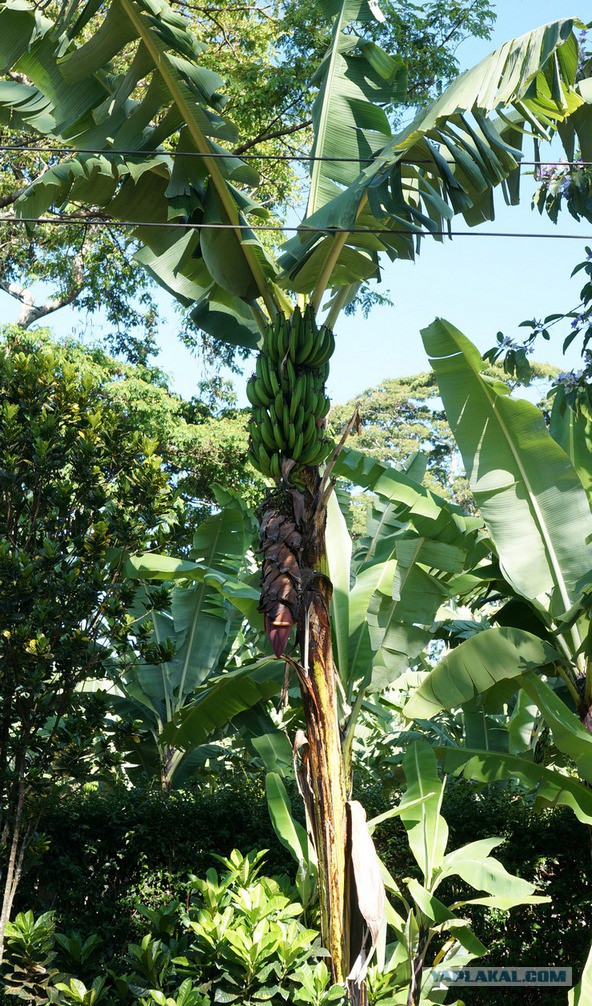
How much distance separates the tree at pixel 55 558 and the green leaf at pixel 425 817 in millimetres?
1801

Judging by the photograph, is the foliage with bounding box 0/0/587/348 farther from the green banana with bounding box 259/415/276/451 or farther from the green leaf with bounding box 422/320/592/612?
the green leaf with bounding box 422/320/592/612

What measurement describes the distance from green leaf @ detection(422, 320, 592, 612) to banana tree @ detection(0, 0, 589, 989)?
0.98 metres

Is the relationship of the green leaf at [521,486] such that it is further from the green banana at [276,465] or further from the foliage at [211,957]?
the foliage at [211,957]

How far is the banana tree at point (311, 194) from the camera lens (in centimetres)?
414

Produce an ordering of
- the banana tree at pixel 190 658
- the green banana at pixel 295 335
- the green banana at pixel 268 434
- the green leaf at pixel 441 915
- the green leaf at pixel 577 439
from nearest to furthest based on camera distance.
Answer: the green leaf at pixel 441 915 < the green banana at pixel 268 434 < the green banana at pixel 295 335 < the green leaf at pixel 577 439 < the banana tree at pixel 190 658

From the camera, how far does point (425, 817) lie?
186 inches

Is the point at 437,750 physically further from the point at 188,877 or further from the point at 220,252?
the point at 220,252

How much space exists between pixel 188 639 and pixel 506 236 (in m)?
4.31

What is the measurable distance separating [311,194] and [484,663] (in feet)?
9.77

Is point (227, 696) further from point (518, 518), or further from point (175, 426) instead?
point (175, 426)

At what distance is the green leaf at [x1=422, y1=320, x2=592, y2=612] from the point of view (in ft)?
16.8

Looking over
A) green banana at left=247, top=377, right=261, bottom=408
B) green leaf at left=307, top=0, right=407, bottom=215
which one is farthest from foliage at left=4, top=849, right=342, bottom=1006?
green leaf at left=307, top=0, right=407, bottom=215

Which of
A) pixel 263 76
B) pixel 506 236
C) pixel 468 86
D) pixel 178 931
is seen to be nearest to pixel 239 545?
pixel 178 931

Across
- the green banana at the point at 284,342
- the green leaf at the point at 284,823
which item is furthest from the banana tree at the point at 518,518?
the green banana at the point at 284,342
